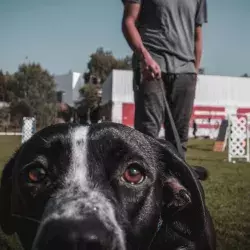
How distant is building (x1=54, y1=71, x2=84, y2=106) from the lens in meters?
77.7

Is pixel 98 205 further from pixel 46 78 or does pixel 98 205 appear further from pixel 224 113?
pixel 46 78

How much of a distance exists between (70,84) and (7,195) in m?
77.0

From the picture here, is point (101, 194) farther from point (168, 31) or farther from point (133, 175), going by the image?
point (168, 31)

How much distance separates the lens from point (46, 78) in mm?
61875

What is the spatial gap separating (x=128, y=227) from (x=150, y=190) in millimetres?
325

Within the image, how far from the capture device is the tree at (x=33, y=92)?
5075 centimetres

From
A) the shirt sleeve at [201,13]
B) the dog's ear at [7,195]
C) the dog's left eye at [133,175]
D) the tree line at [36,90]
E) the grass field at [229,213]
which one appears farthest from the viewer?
the tree line at [36,90]

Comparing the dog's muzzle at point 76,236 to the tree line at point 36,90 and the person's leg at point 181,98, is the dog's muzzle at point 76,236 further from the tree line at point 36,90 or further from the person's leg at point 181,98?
the tree line at point 36,90

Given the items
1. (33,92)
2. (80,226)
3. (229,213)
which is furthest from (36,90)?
(80,226)

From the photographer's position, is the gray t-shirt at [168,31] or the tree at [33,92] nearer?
the gray t-shirt at [168,31]

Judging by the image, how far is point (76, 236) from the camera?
74.1 inches

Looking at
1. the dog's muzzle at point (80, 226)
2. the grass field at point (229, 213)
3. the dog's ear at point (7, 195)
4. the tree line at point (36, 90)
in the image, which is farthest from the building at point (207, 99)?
the dog's muzzle at point (80, 226)

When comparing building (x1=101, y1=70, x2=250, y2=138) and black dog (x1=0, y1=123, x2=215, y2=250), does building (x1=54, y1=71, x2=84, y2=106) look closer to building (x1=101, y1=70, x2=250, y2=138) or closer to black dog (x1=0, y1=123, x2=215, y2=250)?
building (x1=101, y1=70, x2=250, y2=138)

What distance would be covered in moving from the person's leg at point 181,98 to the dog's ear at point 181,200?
1.38 meters
